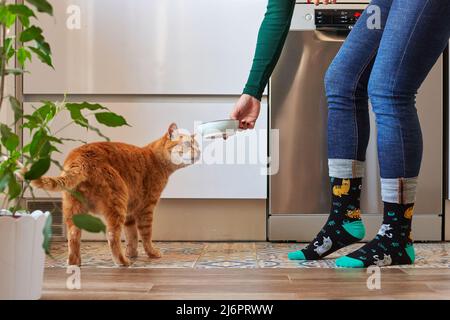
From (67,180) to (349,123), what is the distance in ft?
2.36

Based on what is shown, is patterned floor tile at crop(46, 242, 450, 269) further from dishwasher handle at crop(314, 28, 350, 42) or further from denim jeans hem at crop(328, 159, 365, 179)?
dishwasher handle at crop(314, 28, 350, 42)

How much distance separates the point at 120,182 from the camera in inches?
62.0

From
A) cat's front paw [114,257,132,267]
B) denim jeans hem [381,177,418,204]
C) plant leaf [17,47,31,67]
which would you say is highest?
plant leaf [17,47,31,67]

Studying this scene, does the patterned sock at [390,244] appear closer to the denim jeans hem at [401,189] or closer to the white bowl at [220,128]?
the denim jeans hem at [401,189]

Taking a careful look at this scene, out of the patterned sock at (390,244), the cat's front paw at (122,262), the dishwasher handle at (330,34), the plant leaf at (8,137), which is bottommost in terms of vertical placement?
the cat's front paw at (122,262)

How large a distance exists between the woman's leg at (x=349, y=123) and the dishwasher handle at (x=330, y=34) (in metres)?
0.59

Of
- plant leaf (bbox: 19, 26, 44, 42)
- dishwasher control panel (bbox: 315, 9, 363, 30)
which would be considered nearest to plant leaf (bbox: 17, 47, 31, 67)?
plant leaf (bbox: 19, 26, 44, 42)

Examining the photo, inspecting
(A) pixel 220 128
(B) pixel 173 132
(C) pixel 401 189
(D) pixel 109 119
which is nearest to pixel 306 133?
(B) pixel 173 132

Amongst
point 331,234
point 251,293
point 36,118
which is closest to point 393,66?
point 331,234

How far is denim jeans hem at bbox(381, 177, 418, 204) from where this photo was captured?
1389 millimetres

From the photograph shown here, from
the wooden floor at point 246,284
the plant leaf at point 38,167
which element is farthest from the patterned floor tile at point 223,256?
the plant leaf at point 38,167

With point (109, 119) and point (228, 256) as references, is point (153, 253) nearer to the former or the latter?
point (228, 256)

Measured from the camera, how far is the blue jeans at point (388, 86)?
4.27 feet

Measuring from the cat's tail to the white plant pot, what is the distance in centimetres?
17
